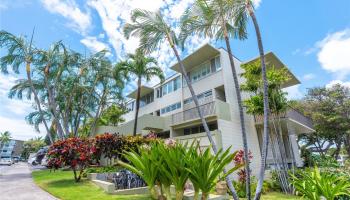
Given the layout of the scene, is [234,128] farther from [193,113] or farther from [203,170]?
[203,170]

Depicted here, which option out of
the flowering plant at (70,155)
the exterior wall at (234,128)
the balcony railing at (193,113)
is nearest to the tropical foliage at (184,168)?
the flowering plant at (70,155)

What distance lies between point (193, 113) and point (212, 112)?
229cm

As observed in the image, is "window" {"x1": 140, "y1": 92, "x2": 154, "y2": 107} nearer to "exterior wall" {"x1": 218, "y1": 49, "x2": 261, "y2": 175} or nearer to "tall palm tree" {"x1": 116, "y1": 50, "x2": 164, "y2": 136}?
"tall palm tree" {"x1": 116, "y1": 50, "x2": 164, "y2": 136}

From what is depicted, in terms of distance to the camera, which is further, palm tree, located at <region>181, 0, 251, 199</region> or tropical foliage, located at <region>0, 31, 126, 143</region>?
tropical foliage, located at <region>0, 31, 126, 143</region>

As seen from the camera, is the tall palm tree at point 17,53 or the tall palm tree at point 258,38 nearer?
the tall palm tree at point 258,38

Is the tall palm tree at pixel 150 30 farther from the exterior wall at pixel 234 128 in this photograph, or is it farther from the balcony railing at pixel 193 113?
the balcony railing at pixel 193 113

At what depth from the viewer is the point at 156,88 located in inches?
1105

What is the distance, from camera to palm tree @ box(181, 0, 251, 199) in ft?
28.6

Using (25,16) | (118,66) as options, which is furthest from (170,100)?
(25,16)

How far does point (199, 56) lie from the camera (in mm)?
20156

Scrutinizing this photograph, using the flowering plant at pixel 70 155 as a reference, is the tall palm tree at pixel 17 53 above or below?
above

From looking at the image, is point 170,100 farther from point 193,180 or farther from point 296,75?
point 193,180

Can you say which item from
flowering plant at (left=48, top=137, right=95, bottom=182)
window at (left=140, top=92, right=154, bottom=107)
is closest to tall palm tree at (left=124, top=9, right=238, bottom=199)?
flowering plant at (left=48, top=137, right=95, bottom=182)

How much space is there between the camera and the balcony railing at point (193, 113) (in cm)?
1638
